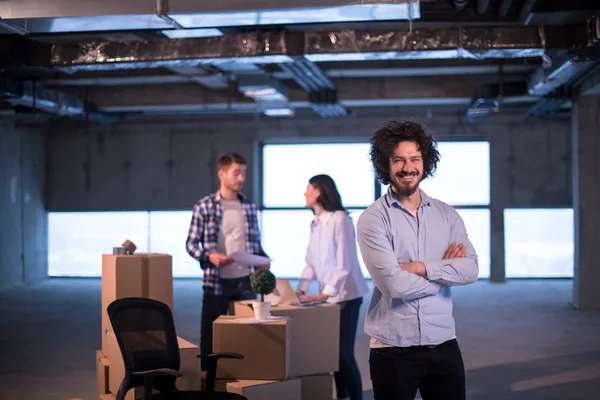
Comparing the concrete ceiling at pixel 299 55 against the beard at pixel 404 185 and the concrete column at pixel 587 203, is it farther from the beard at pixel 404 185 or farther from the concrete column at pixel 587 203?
the beard at pixel 404 185

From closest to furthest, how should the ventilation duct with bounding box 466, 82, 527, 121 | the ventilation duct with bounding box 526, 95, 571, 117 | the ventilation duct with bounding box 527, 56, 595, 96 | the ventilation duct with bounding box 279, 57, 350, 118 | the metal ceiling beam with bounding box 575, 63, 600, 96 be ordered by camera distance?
the ventilation duct with bounding box 527, 56, 595, 96
the ventilation duct with bounding box 279, 57, 350, 118
the metal ceiling beam with bounding box 575, 63, 600, 96
the ventilation duct with bounding box 466, 82, 527, 121
the ventilation duct with bounding box 526, 95, 571, 117

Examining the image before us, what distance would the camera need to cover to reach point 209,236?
4746 millimetres

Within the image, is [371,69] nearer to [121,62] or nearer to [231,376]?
[121,62]

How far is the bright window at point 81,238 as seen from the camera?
14094 millimetres

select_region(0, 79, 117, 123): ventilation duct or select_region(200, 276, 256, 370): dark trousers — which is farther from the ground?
select_region(0, 79, 117, 123): ventilation duct

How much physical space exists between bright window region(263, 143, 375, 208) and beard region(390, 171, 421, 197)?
36.4 feet

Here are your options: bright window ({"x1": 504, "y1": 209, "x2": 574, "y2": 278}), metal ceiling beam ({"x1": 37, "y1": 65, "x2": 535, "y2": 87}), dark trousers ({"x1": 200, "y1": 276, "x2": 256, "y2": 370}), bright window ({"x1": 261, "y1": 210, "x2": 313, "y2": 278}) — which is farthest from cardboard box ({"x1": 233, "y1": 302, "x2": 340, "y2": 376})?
bright window ({"x1": 504, "y1": 209, "x2": 574, "y2": 278})

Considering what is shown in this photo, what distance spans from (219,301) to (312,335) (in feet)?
2.03

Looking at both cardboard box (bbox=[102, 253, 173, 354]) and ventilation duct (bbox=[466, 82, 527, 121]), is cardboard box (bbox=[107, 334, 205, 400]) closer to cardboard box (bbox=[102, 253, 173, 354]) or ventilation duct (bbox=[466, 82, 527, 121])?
cardboard box (bbox=[102, 253, 173, 354])

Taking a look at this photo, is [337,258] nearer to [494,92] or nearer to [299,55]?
[299,55]

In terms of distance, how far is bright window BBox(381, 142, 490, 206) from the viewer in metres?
13.5

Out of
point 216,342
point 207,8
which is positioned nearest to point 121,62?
point 207,8

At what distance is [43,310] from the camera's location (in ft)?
32.4

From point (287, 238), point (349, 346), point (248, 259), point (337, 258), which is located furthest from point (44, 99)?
point (349, 346)
